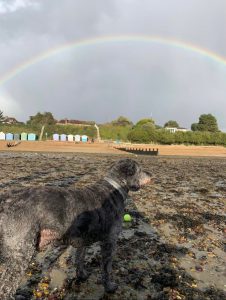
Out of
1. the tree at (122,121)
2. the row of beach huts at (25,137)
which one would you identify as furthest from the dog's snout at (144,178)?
the tree at (122,121)

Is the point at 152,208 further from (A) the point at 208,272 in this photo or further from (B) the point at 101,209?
(B) the point at 101,209

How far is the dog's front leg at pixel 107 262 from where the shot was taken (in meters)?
6.67

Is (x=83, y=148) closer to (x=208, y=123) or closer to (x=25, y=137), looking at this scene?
(x=25, y=137)

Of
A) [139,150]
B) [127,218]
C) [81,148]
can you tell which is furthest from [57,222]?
[139,150]

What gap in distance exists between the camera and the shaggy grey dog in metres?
5.16

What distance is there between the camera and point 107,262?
679cm

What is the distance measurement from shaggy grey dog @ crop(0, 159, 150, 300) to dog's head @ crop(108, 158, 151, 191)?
0.05 meters

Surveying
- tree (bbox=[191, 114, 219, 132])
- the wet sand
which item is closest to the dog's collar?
the wet sand

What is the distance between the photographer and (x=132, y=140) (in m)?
78.6

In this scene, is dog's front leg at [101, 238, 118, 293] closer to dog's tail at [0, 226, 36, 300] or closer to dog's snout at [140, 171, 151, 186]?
dog's snout at [140, 171, 151, 186]

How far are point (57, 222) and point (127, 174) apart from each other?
93.4 inches

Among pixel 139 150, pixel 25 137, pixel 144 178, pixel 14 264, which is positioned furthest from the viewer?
pixel 25 137

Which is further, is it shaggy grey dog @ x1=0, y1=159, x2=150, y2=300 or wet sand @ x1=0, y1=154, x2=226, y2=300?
wet sand @ x1=0, y1=154, x2=226, y2=300

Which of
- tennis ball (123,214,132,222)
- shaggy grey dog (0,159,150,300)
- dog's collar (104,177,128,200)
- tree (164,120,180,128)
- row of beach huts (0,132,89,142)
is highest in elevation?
tree (164,120,180,128)
